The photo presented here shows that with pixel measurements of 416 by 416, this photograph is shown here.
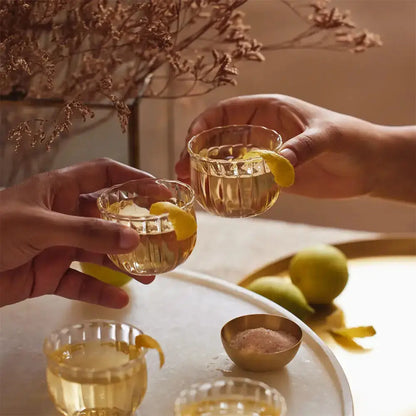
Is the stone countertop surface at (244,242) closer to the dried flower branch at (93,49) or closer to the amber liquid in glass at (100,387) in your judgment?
the dried flower branch at (93,49)

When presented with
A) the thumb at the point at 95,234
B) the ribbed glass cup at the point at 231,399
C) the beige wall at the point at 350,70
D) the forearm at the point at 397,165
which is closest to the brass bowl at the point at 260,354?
the ribbed glass cup at the point at 231,399

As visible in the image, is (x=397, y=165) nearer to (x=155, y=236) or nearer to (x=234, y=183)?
(x=234, y=183)

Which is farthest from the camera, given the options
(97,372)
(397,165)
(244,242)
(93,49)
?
(244,242)

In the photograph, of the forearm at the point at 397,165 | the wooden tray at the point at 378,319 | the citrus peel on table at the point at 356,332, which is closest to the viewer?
the wooden tray at the point at 378,319

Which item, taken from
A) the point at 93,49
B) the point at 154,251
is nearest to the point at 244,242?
the point at 93,49

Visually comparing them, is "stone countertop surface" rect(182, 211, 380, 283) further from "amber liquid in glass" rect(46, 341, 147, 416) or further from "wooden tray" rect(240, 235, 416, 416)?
"amber liquid in glass" rect(46, 341, 147, 416)

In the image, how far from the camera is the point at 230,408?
0.72m

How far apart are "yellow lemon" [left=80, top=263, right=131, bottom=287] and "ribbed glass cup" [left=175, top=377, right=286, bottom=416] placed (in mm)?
299

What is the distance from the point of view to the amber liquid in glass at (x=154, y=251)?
734 mm

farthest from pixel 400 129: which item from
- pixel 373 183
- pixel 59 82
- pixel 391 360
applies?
pixel 59 82

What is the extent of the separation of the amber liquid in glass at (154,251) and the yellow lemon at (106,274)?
0.24 m

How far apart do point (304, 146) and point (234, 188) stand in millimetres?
150

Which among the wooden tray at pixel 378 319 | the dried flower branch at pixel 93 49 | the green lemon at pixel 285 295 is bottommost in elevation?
the wooden tray at pixel 378 319

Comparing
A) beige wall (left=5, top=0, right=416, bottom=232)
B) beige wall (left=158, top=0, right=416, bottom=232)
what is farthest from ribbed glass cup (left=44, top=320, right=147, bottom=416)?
beige wall (left=158, top=0, right=416, bottom=232)
